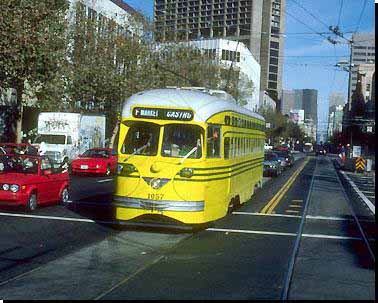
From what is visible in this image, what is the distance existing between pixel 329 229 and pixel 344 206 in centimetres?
631

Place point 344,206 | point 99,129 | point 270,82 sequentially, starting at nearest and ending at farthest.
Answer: point 344,206
point 99,129
point 270,82

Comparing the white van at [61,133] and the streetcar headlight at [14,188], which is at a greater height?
the white van at [61,133]

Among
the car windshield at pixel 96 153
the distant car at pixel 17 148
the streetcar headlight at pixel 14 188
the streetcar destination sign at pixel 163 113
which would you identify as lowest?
the streetcar headlight at pixel 14 188

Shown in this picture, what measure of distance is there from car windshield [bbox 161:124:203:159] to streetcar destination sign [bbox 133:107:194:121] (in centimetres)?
18

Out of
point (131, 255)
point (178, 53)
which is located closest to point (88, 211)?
point (131, 255)

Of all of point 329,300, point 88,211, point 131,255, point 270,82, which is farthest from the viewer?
point 270,82

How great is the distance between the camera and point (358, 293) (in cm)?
827

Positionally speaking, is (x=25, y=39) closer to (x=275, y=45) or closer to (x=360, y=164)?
(x=360, y=164)

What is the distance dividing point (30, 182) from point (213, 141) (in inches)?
198

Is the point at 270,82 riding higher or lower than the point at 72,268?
higher

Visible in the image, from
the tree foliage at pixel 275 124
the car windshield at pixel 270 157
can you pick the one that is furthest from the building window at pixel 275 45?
the car windshield at pixel 270 157

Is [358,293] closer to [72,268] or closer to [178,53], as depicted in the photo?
[72,268]

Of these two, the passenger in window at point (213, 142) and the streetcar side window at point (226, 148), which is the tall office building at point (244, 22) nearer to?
the streetcar side window at point (226, 148)

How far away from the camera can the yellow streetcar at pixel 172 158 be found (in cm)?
1267
